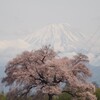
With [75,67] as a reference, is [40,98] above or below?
below

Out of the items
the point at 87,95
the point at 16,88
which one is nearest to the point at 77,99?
the point at 87,95

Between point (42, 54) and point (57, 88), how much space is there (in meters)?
4.90

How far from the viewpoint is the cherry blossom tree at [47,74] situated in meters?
47.2

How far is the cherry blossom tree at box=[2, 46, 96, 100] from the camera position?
155ft

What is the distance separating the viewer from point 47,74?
155 feet

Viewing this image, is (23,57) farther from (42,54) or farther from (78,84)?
(78,84)

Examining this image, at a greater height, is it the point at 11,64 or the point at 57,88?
the point at 11,64

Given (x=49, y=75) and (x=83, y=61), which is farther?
(x=83, y=61)

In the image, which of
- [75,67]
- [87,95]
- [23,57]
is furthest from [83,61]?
[23,57]

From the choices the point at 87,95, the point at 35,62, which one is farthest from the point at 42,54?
the point at 87,95

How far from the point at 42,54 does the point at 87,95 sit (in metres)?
7.62

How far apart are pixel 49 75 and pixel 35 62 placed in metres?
2.94

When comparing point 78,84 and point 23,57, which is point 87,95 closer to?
point 78,84

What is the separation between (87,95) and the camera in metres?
48.0
